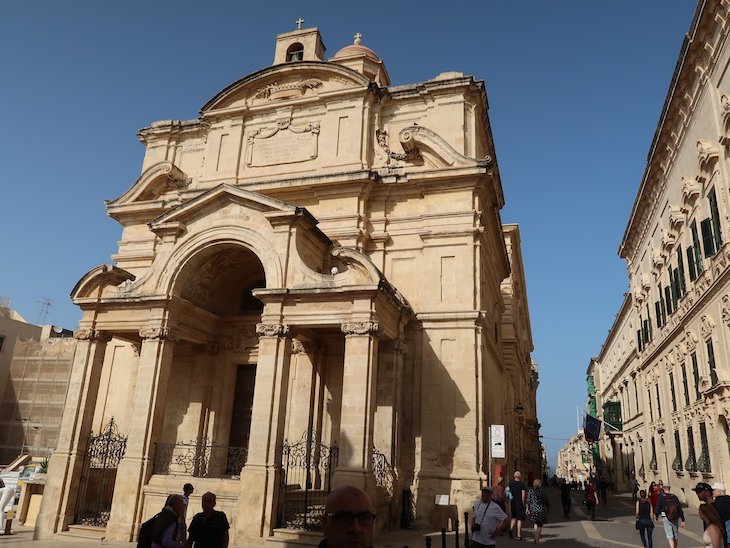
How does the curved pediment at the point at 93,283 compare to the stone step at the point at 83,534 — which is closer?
the stone step at the point at 83,534

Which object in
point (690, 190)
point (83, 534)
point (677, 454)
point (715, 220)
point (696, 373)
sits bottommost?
point (83, 534)

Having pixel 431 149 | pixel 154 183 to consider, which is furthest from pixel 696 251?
pixel 154 183

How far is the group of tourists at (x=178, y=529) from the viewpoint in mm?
6449

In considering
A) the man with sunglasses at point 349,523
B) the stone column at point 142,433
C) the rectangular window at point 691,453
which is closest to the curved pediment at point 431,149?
the stone column at point 142,433

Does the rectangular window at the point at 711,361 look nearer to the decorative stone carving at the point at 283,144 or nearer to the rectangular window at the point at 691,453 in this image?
the rectangular window at the point at 691,453

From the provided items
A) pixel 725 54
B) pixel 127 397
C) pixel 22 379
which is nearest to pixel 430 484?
pixel 127 397

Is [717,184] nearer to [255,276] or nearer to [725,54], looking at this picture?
A: [725,54]

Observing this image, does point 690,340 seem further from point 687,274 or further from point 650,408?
point 650,408

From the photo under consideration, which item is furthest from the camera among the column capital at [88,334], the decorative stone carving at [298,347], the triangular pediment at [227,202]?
the decorative stone carving at [298,347]

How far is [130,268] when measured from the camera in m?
20.9

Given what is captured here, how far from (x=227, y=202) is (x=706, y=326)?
1742 centimetres

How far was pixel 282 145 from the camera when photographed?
20547 millimetres

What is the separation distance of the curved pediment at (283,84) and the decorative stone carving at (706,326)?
15144 mm

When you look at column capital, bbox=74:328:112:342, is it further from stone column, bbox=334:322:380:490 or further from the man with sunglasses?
the man with sunglasses
